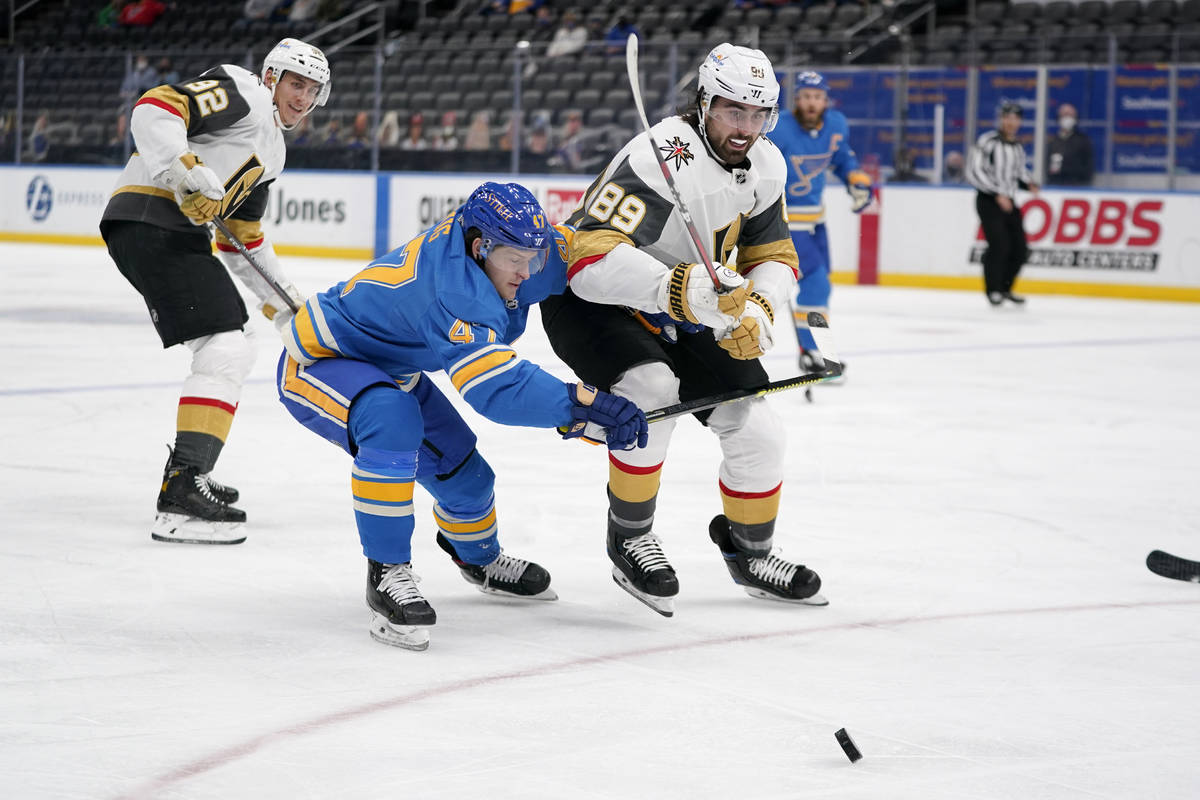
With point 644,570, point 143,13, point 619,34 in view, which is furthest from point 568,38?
point 644,570

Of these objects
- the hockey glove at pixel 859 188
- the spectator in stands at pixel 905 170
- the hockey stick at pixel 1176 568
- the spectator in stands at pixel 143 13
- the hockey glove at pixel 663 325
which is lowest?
the spectator in stands at pixel 905 170

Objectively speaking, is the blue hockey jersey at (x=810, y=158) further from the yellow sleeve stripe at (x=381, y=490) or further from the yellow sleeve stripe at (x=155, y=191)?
the yellow sleeve stripe at (x=381, y=490)

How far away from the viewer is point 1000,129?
35.9ft

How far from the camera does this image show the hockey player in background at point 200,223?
12.8 feet

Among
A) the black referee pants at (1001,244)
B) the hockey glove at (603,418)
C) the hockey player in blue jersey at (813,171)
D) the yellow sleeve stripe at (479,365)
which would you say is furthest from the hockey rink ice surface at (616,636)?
the black referee pants at (1001,244)

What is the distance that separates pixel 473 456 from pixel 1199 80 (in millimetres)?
10125

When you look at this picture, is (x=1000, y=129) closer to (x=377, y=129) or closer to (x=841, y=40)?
(x=841, y=40)

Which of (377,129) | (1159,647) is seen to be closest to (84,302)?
(377,129)

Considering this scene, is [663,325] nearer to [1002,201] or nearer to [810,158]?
[810,158]

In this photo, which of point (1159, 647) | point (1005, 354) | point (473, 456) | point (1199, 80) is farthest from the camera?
point (1199, 80)

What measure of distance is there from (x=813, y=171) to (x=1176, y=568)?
13.4 feet

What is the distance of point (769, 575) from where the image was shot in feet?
10.8

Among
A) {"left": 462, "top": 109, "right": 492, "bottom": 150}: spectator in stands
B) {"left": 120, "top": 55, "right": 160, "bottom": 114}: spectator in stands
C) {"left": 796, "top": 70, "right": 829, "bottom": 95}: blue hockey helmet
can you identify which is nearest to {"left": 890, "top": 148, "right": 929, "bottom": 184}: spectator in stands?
{"left": 462, "top": 109, "right": 492, "bottom": 150}: spectator in stands

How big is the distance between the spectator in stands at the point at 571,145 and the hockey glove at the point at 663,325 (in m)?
10.7
